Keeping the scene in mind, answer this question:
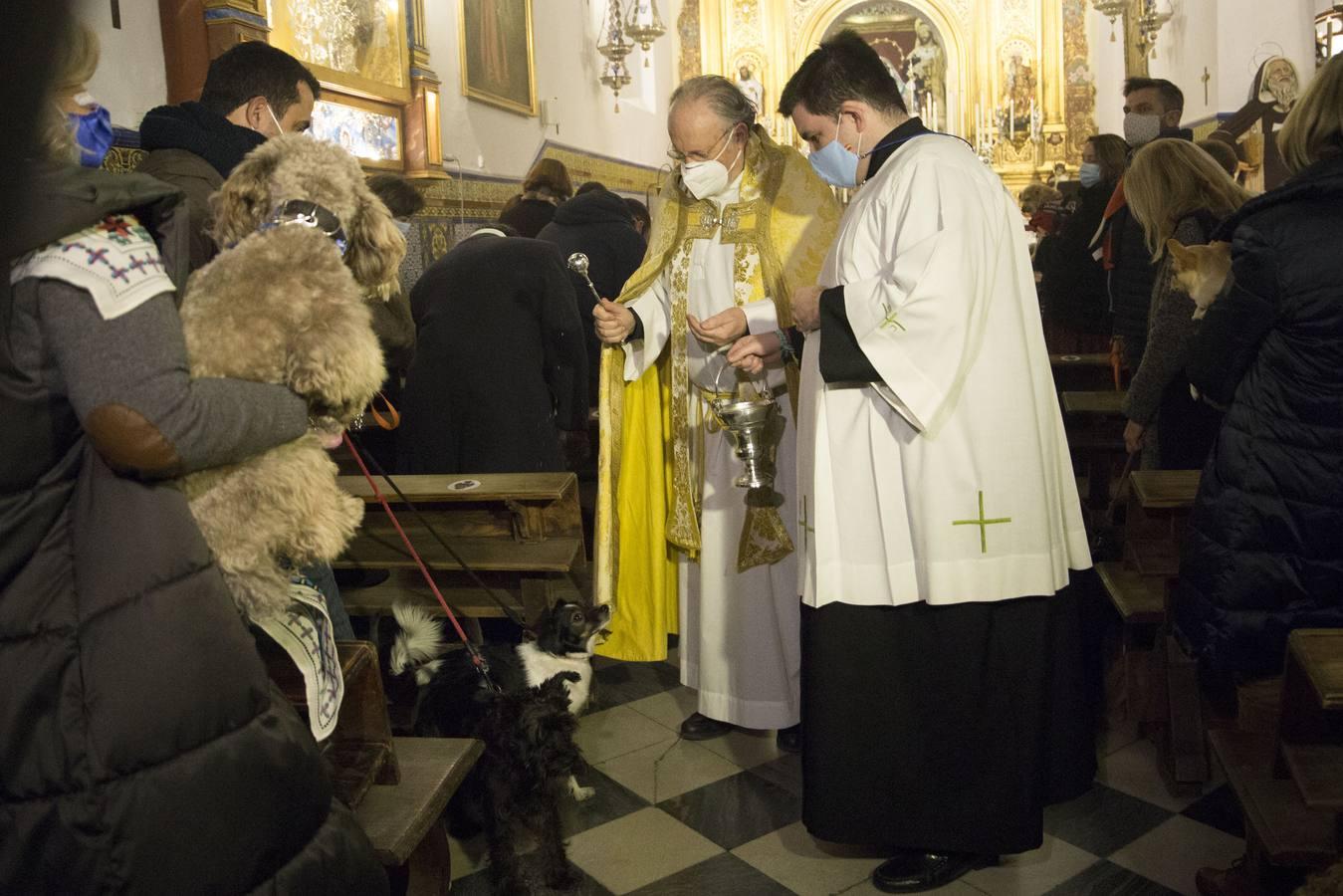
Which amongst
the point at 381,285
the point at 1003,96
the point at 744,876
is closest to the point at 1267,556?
the point at 744,876

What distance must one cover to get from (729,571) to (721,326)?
2.74ft

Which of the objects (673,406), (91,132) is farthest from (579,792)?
(91,132)

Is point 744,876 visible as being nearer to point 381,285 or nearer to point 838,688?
point 838,688

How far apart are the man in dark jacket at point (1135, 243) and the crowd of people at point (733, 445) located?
2cm

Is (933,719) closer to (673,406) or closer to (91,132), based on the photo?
(673,406)

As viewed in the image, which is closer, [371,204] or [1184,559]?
[371,204]

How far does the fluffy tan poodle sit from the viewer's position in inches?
63.2

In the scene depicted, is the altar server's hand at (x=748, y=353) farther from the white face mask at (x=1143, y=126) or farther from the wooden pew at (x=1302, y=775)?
the white face mask at (x=1143, y=126)

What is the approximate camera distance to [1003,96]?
1566cm

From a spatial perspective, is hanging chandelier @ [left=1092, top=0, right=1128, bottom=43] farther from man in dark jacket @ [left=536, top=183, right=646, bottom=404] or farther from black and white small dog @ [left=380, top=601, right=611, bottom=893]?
black and white small dog @ [left=380, top=601, right=611, bottom=893]

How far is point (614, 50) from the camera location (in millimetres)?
11641

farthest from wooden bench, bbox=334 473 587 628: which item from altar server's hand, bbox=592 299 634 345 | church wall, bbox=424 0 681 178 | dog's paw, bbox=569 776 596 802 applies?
church wall, bbox=424 0 681 178

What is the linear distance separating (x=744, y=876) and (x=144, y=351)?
202 cm

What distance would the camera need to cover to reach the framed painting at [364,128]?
6.75 metres
